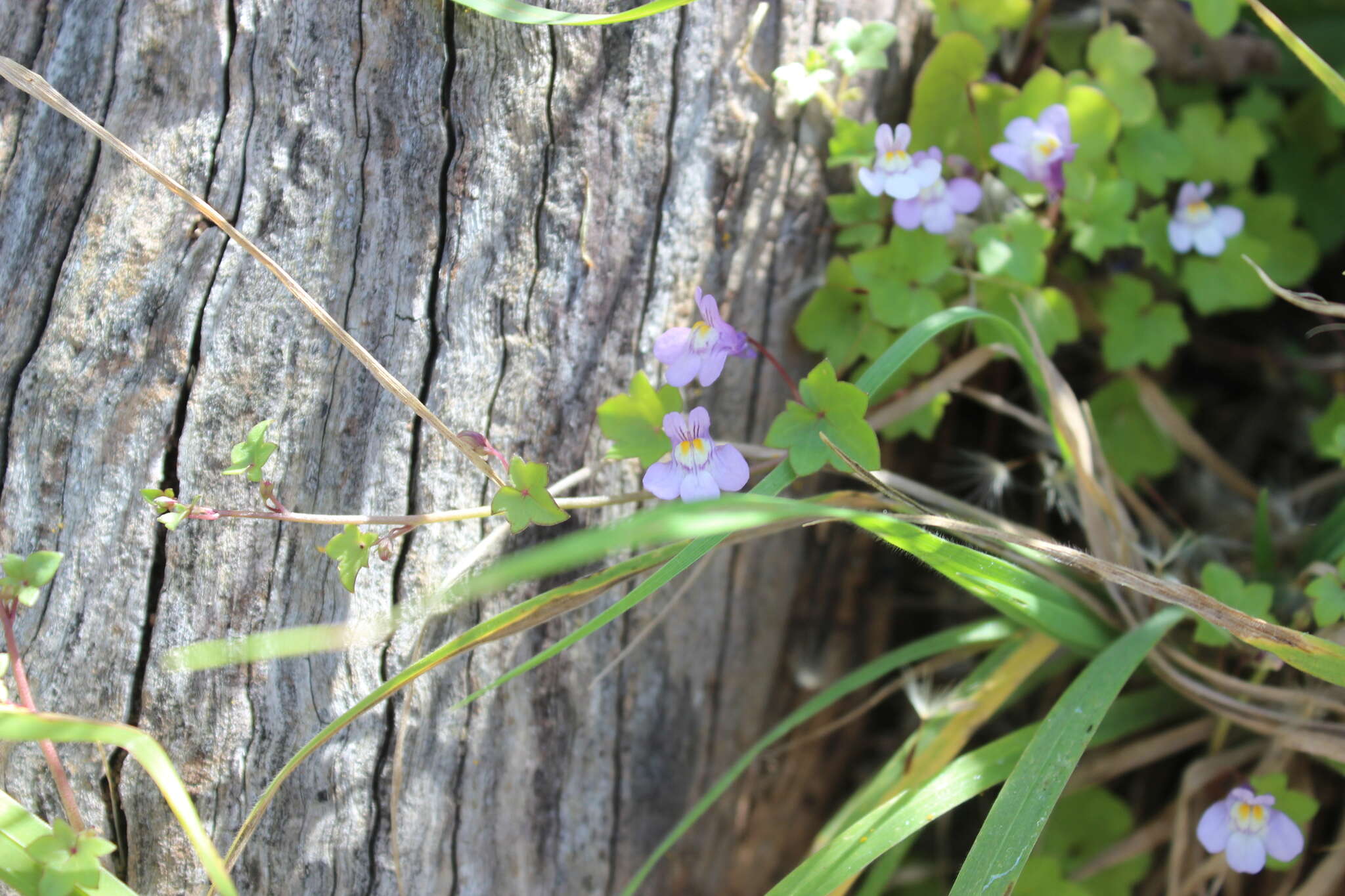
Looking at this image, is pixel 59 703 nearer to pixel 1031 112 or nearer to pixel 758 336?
pixel 758 336

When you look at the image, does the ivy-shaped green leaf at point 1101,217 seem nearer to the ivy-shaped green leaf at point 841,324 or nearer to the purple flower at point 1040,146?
the purple flower at point 1040,146

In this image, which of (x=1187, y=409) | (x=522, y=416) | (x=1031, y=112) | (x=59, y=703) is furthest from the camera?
(x=1187, y=409)

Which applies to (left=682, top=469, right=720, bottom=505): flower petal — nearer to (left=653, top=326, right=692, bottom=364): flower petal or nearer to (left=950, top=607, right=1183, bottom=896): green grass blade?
(left=653, top=326, right=692, bottom=364): flower petal

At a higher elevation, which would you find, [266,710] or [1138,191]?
[1138,191]

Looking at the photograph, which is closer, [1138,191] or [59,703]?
[59,703]

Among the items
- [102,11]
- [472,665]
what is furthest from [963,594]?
[102,11]

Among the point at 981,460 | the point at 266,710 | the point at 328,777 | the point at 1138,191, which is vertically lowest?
the point at 328,777

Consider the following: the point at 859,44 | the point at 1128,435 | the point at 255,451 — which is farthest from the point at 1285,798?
the point at 255,451
